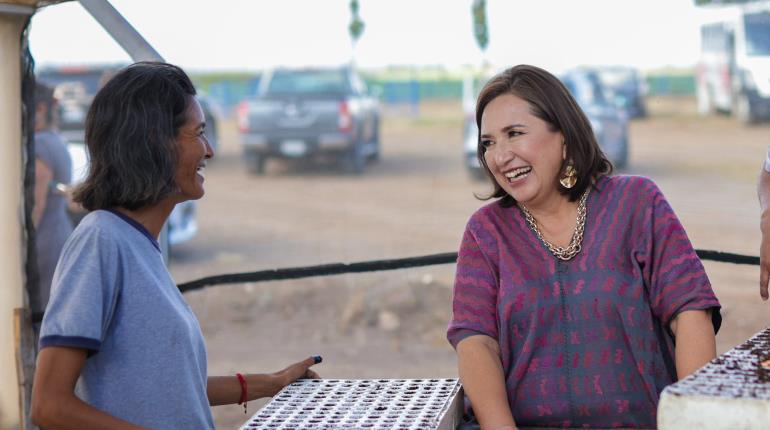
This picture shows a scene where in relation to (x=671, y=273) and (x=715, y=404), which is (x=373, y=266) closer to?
(x=671, y=273)

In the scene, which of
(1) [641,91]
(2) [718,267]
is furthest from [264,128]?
(1) [641,91]

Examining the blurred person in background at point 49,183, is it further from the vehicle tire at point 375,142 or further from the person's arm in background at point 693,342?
the vehicle tire at point 375,142

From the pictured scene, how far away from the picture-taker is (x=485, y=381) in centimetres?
243

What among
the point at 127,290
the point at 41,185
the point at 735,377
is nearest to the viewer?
the point at 735,377

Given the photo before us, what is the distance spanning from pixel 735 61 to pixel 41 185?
59.0 ft

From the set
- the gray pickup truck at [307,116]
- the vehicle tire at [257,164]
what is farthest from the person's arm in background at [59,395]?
the vehicle tire at [257,164]

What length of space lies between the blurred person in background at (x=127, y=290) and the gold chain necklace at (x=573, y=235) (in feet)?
2.60

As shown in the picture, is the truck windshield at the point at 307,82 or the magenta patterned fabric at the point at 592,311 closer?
the magenta patterned fabric at the point at 592,311

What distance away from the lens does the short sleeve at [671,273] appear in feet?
7.98

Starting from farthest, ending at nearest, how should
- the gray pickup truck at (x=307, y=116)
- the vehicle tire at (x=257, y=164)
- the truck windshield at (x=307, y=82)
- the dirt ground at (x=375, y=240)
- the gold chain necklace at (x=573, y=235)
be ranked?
the vehicle tire at (x=257, y=164) < the truck windshield at (x=307, y=82) < the gray pickup truck at (x=307, y=116) < the dirt ground at (x=375, y=240) < the gold chain necklace at (x=573, y=235)

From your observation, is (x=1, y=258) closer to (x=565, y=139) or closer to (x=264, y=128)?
(x=565, y=139)

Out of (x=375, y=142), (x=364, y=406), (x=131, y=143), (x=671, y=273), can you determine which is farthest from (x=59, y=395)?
(x=375, y=142)

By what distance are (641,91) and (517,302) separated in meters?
26.4

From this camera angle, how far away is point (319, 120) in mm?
17781
